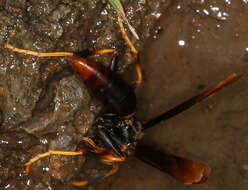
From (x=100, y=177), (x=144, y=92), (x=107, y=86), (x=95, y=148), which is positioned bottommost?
(x=100, y=177)

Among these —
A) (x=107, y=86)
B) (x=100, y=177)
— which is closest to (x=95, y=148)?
(x=100, y=177)

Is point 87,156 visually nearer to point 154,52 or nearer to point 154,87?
point 154,87

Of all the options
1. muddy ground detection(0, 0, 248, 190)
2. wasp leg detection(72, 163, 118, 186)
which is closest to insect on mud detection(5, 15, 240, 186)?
wasp leg detection(72, 163, 118, 186)

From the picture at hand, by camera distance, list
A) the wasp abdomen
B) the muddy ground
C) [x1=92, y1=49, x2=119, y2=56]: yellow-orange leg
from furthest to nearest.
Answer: [x1=92, y1=49, x2=119, y2=56]: yellow-orange leg, the muddy ground, the wasp abdomen

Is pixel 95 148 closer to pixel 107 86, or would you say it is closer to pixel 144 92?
pixel 107 86

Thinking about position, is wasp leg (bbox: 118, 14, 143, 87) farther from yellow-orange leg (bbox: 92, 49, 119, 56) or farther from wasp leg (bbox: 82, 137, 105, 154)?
wasp leg (bbox: 82, 137, 105, 154)

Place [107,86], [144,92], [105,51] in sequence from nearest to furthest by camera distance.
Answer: [107,86]
[105,51]
[144,92]
